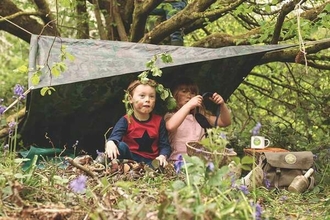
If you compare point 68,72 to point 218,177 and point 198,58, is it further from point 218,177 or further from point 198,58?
point 218,177

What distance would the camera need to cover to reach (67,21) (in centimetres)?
731

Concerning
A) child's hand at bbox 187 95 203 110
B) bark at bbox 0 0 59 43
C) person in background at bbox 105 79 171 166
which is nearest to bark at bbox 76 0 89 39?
bark at bbox 0 0 59 43

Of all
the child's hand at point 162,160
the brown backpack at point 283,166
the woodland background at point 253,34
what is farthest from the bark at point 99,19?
the brown backpack at point 283,166

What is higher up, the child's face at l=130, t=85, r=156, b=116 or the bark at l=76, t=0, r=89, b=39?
the bark at l=76, t=0, r=89, b=39

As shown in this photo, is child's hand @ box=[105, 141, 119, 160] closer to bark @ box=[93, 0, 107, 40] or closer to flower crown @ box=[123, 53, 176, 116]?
flower crown @ box=[123, 53, 176, 116]

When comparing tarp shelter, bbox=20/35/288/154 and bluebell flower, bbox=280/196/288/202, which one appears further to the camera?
tarp shelter, bbox=20/35/288/154

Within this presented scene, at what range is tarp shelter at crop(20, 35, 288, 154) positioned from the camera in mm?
3738

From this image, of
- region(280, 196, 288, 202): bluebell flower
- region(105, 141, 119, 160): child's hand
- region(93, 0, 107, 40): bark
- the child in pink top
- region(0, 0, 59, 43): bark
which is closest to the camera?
region(280, 196, 288, 202): bluebell flower

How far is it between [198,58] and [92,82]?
2.16 ft

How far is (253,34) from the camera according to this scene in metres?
4.67

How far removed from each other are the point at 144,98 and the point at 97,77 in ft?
1.31

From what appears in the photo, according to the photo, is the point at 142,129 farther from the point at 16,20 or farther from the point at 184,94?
the point at 16,20

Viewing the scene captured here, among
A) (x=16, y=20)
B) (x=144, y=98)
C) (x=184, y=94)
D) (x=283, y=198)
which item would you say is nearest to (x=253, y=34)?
(x=184, y=94)

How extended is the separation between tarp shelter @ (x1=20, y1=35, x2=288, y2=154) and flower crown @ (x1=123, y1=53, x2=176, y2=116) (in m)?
0.09
